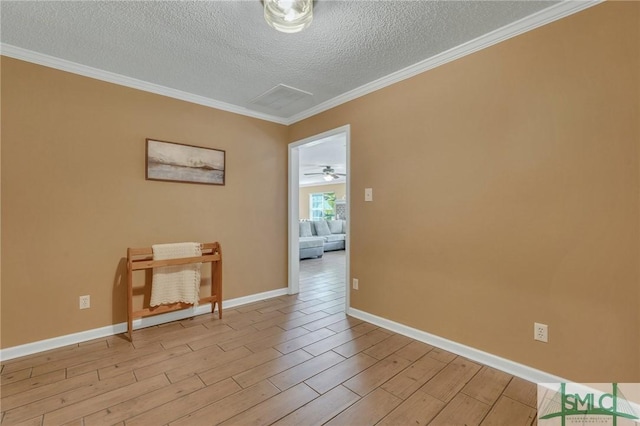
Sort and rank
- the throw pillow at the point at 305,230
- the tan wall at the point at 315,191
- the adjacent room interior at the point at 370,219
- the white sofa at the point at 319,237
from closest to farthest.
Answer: the adjacent room interior at the point at 370,219 → the white sofa at the point at 319,237 → the throw pillow at the point at 305,230 → the tan wall at the point at 315,191

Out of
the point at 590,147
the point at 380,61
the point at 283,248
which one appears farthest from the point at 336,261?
the point at 590,147

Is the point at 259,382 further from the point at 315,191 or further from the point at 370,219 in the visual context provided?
the point at 315,191

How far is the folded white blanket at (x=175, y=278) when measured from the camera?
265 centimetres

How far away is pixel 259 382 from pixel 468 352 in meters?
1.57

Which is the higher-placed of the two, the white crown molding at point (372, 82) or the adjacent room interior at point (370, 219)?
the white crown molding at point (372, 82)

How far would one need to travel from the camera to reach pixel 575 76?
Answer: 170cm

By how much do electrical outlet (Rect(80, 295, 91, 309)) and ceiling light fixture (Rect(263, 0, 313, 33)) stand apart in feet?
8.92

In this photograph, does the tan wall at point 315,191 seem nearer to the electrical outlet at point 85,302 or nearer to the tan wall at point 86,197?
the tan wall at point 86,197

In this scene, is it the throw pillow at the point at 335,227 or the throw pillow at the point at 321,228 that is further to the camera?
the throw pillow at the point at 335,227

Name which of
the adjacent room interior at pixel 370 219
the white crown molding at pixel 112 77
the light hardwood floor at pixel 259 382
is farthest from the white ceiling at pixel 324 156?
the light hardwood floor at pixel 259 382

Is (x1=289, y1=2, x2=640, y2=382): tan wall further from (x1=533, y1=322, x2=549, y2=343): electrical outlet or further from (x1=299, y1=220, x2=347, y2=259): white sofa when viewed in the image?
(x1=299, y1=220, x2=347, y2=259): white sofa

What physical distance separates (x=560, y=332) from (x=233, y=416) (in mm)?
2025

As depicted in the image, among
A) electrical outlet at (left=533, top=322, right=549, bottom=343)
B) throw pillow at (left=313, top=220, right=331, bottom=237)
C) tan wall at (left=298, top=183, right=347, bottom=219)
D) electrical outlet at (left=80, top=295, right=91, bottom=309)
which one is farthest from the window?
electrical outlet at (left=533, top=322, right=549, bottom=343)

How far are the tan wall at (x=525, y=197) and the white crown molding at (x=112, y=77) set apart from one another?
1.81 metres
